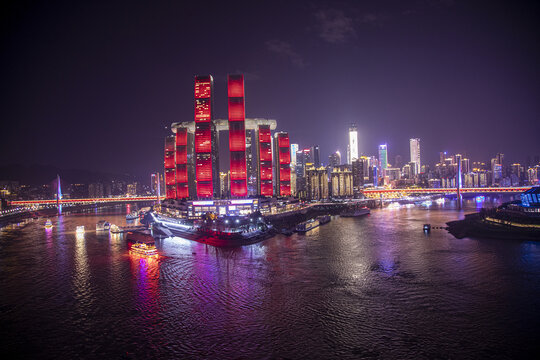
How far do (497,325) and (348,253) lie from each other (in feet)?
49.7

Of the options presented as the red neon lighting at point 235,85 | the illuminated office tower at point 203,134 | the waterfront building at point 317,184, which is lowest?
the waterfront building at point 317,184

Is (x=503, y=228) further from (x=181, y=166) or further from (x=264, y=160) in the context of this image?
(x=181, y=166)

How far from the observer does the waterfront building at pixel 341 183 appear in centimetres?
13288

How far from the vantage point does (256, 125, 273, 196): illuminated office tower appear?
6456 centimetres

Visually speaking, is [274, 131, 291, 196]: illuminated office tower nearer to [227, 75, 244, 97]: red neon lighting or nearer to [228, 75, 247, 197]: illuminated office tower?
[228, 75, 247, 197]: illuminated office tower

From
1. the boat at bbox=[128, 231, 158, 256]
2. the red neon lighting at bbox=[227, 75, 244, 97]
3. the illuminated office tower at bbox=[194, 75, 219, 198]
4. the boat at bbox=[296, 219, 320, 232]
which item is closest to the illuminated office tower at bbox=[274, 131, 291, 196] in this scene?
the illuminated office tower at bbox=[194, 75, 219, 198]

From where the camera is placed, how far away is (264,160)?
6450 centimetres

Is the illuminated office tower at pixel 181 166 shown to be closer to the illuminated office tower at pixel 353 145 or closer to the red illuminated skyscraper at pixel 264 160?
the red illuminated skyscraper at pixel 264 160

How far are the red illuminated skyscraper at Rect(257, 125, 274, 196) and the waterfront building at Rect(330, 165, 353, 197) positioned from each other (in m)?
70.7

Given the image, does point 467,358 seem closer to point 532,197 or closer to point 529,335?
point 529,335

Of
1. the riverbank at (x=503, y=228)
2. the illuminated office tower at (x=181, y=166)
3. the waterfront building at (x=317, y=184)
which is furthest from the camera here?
the waterfront building at (x=317, y=184)

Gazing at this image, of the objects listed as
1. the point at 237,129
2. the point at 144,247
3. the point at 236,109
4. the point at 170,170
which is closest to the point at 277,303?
the point at 144,247

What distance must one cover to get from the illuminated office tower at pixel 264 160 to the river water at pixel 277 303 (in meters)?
34.7

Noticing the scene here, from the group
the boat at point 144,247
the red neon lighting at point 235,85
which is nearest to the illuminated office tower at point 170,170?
the red neon lighting at point 235,85
